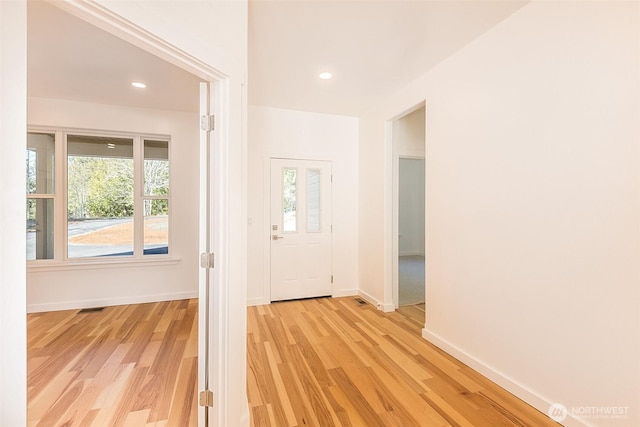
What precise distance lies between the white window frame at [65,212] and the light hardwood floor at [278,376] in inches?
25.4

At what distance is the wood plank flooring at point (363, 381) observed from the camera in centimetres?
165

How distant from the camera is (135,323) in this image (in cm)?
302

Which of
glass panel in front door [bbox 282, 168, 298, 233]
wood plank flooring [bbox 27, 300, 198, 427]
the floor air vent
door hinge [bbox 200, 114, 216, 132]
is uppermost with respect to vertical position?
door hinge [bbox 200, 114, 216, 132]

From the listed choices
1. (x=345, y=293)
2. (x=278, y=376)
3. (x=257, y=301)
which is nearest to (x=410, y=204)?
(x=345, y=293)

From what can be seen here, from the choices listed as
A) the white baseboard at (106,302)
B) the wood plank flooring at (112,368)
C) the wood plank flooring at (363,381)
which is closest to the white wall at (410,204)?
the wood plank flooring at (363,381)

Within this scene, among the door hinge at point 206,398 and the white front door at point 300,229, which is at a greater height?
the white front door at point 300,229

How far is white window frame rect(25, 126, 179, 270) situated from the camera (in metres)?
3.36

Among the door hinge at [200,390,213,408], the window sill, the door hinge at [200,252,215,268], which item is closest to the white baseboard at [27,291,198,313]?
the window sill

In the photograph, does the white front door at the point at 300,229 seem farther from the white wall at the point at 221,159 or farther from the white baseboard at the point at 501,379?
the white wall at the point at 221,159

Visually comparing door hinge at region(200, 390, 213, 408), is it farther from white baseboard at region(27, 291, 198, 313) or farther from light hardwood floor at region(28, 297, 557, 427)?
white baseboard at region(27, 291, 198, 313)

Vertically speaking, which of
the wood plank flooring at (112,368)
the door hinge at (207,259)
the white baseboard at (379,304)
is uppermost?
the door hinge at (207,259)

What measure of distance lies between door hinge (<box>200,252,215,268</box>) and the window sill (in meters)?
2.70

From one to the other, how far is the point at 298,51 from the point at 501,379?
9.87ft

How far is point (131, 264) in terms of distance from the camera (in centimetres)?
363
